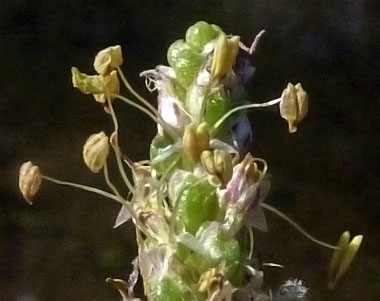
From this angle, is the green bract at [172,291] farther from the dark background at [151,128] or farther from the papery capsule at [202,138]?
the dark background at [151,128]

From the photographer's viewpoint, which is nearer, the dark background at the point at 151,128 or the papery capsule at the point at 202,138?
the papery capsule at the point at 202,138

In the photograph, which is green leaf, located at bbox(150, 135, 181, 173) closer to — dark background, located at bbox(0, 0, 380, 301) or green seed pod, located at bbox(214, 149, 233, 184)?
green seed pod, located at bbox(214, 149, 233, 184)

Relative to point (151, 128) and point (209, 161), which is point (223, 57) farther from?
point (151, 128)

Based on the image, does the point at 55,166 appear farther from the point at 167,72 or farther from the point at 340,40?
the point at 167,72

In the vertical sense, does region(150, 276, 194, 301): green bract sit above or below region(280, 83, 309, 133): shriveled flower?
below

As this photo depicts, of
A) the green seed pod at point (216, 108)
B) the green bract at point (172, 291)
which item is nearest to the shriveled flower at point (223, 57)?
the green seed pod at point (216, 108)

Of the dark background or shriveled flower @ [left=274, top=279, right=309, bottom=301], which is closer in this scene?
shriveled flower @ [left=274, top=279, right=309, bottom=301]

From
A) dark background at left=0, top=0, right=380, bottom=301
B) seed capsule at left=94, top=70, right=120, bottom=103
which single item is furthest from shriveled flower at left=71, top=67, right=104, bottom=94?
dark background at left=0, top=0, right=380, bottom=301

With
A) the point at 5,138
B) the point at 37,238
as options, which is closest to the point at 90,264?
the point at 37,238
